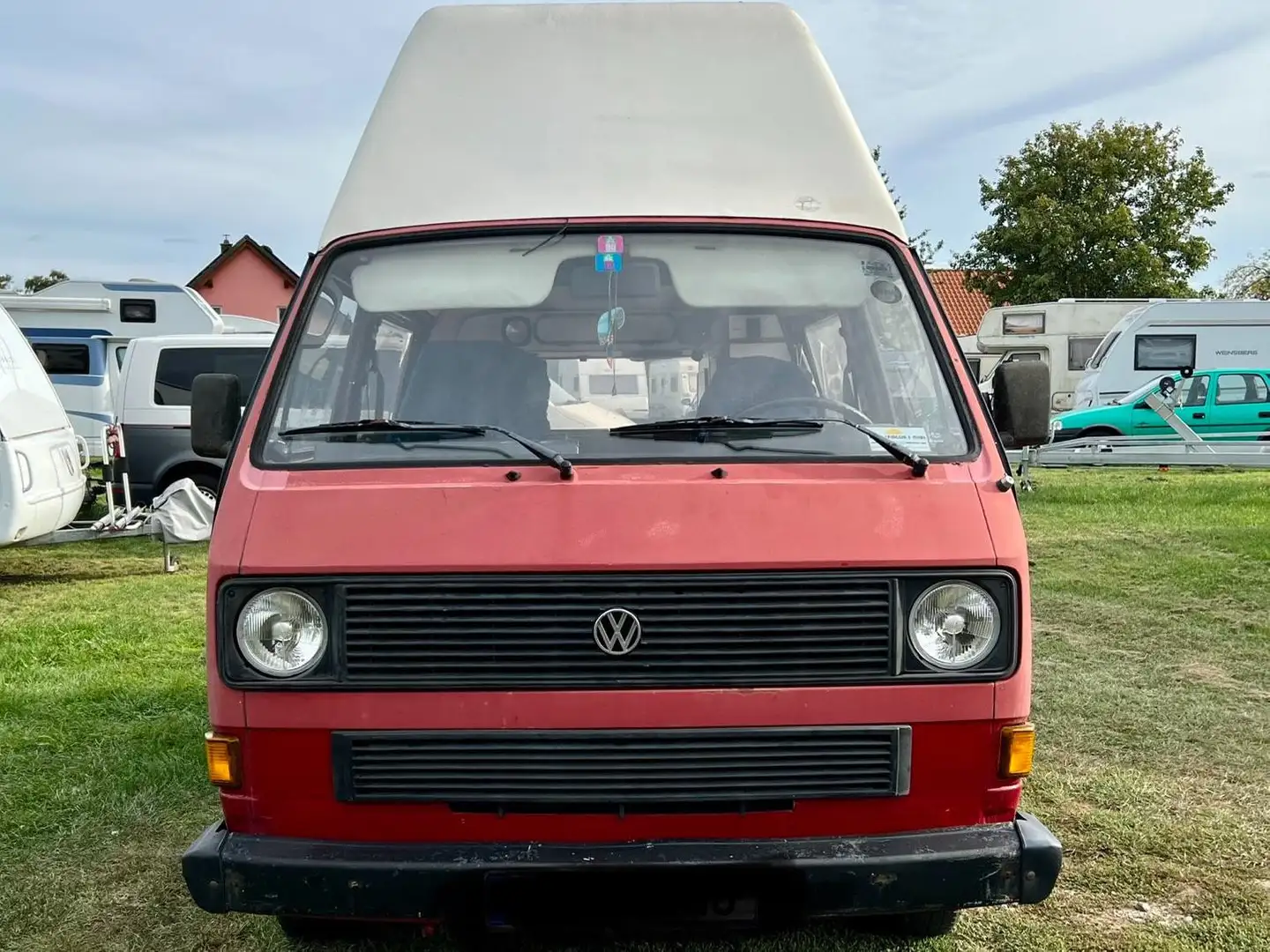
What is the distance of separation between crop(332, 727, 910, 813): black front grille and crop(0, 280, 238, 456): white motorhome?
49.6ft

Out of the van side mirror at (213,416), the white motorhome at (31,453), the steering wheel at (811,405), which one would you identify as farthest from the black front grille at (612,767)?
the white motorhome at (31,453)

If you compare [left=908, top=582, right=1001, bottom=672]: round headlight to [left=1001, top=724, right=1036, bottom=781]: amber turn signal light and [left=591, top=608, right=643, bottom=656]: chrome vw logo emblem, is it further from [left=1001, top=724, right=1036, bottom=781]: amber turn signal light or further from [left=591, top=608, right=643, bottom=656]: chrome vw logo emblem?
[left=591, top=608, right=643, bottom=656]: chrome vw logo emblem

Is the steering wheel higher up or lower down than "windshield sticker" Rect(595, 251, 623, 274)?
lower down

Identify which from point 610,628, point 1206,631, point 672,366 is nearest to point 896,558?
point 610,628

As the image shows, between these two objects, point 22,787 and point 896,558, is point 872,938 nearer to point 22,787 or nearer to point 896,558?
point 896,558

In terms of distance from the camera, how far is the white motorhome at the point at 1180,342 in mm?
21250

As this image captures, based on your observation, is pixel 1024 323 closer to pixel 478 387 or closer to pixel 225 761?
pixel 478 387

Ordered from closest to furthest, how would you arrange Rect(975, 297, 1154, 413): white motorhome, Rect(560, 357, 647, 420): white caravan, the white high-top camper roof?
Rect(560, 357, 647, 420): white caravan
the white high-top camper roof
Rect(975, 297, 1154, 413): white motorhome

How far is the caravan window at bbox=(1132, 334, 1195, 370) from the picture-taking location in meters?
21.3

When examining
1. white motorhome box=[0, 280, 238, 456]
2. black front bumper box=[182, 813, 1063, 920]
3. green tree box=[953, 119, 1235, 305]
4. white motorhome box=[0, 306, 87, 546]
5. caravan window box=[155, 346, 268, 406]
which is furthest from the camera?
green tree box=[953, 119, 1235, 305]

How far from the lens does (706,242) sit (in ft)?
11.4

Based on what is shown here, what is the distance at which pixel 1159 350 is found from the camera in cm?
2131

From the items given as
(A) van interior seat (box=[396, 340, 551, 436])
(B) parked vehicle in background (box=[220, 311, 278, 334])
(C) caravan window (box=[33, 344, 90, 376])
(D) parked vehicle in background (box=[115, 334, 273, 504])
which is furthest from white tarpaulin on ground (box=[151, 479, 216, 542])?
(B) parked vehicle in background (box=[220, 311, 278, 334])

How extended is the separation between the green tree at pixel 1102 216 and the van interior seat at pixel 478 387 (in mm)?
35166
